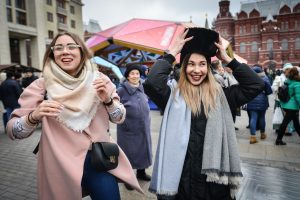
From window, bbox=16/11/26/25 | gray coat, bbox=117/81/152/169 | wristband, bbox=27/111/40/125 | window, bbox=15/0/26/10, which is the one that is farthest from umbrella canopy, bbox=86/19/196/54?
window, bbox=15/0/26/10

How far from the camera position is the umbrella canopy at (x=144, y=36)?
1061 cm

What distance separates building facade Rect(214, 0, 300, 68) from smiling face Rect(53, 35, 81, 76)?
5923 centimetres

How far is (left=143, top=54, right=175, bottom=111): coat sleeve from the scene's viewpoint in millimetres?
2043

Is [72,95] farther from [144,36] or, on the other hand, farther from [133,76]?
[144,36]

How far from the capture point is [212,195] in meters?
1.95

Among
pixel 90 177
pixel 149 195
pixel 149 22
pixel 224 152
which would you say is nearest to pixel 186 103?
pixel 224 152

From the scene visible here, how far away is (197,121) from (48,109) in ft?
3.65

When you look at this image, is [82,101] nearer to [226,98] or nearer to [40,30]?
[226,98]

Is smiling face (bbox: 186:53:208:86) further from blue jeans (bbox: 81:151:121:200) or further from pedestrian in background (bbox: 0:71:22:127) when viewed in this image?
pedestrian in background (bbox: 0:71:22:127)

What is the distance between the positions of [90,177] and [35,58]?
3448 centimetres

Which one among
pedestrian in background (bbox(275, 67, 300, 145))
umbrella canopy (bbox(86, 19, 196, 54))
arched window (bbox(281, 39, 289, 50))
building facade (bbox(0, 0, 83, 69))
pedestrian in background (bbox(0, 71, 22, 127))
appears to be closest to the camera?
pedestrian in background (bbox(275, 67, 300, 145))

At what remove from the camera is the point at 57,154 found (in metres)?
1.83

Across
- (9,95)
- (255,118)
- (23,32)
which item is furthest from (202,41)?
(23,32)

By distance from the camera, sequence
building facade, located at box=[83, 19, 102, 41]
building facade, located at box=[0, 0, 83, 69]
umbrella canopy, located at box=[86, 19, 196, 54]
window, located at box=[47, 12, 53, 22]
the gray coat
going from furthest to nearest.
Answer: building facade, located at box=[83, 19, 102, 41]
window, located at box=[47, 12, 53, 22]
building facade, located at box=[0, 0, 83, 69]
umbrella canopy, located at box=[86, 19, 196, 54]
the gray coat
